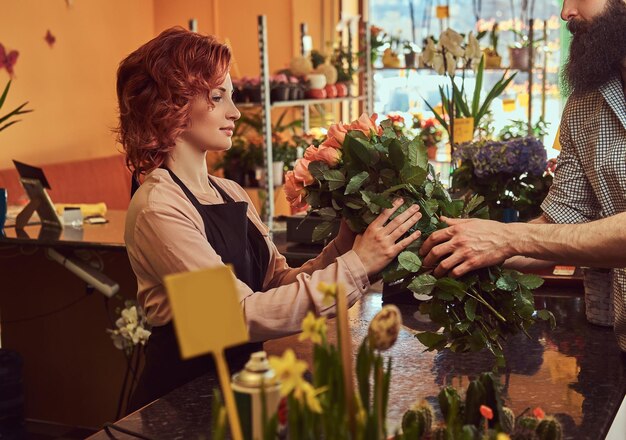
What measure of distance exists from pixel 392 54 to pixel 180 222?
18.1ft

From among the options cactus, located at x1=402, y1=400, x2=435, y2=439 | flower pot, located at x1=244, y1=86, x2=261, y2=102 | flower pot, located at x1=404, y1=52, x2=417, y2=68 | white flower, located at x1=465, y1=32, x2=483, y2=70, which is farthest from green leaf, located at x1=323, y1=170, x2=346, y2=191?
flower pot, located at x1=404, y1=52, x2=417, y2=68

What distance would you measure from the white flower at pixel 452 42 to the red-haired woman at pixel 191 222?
2285mm

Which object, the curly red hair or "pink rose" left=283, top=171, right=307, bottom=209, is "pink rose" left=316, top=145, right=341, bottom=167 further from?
the curly red hair

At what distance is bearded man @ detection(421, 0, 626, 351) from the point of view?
Result: 194 cm

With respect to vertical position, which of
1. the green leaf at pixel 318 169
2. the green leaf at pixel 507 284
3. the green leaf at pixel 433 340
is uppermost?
the green leaf at pixel 318 169

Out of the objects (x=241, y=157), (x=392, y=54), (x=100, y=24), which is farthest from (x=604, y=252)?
(x=100, y=24)

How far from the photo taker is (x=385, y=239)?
6.26 feet

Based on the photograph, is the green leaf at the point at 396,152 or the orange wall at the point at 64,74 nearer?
the green leaf at the point at 396,152

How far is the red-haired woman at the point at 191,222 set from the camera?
1.92 meters

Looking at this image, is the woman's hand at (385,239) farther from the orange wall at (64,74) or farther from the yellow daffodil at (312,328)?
the orange wall at (64,74)

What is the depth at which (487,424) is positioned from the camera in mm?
1393

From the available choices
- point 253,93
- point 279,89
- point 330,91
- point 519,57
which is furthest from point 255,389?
point 519,57

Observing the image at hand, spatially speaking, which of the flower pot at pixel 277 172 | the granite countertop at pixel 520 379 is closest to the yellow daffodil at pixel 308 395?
the granite countertop at pixel 520 379

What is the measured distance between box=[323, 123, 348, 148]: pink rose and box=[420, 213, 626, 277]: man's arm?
27 centimetres
